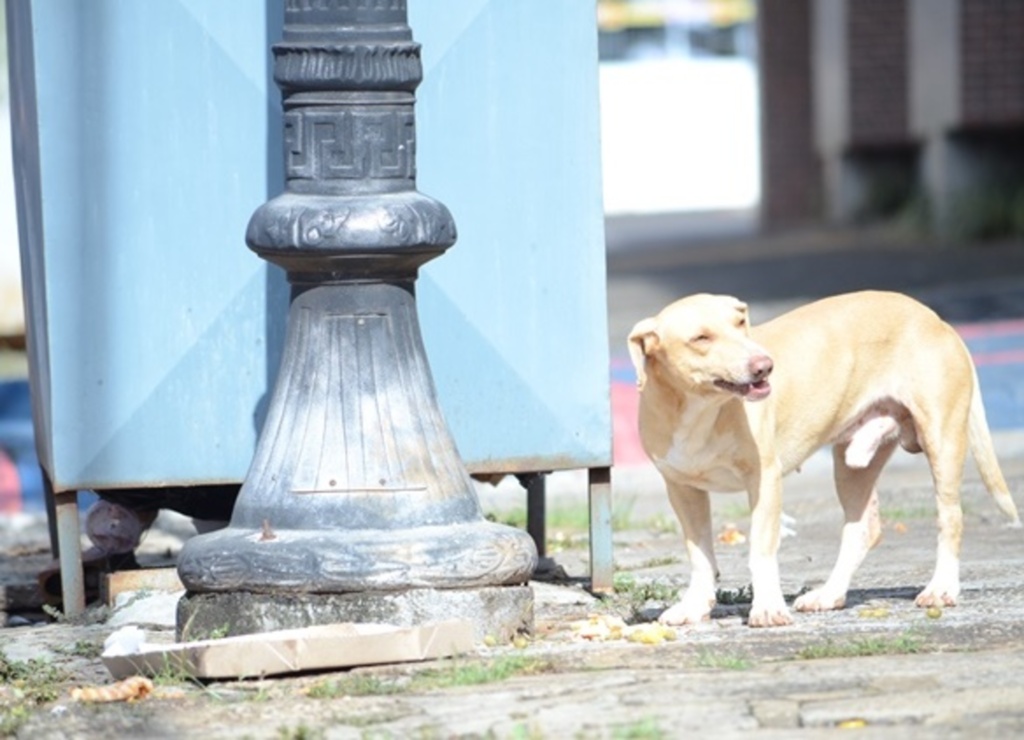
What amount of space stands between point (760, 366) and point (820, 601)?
0.85 meters

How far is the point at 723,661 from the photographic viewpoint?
15.6 ft

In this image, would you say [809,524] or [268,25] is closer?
[268,25]

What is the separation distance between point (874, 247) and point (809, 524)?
13.6 m

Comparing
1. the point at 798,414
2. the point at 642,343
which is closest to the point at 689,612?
the point at 798,414

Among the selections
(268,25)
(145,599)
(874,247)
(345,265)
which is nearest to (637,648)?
(345,265)

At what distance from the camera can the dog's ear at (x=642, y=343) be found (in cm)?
529

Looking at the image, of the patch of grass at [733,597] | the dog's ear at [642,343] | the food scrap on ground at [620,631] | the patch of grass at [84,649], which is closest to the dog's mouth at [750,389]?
the dog's ear at [642,343]

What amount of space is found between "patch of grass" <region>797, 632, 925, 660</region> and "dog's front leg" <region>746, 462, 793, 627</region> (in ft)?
1.17

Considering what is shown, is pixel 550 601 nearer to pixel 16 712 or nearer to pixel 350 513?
pixel 350 513

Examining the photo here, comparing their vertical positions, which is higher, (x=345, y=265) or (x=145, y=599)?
(x=345, y=265)

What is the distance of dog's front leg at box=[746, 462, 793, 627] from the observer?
5.29 metres

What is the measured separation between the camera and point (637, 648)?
5.09m

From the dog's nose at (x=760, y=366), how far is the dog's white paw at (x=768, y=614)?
0.61m

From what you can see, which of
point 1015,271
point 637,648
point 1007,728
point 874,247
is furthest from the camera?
point 874,247
